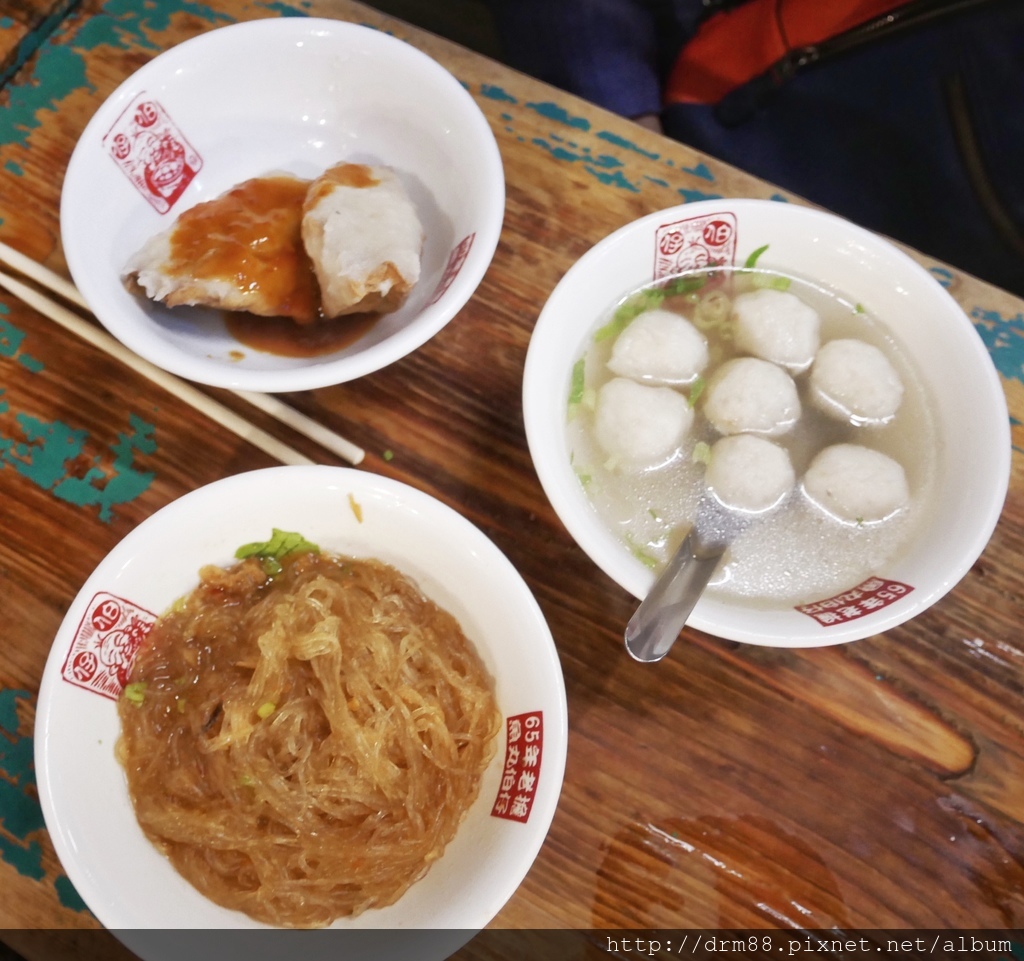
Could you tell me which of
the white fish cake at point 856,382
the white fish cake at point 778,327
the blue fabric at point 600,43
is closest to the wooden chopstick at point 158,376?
the white fish cake at point 778,327

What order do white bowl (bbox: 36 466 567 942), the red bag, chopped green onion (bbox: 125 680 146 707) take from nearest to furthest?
white bowl (bbox: 36 466 567 942)
chopped green onion (bbox: 125 680 146 707)
the red bag

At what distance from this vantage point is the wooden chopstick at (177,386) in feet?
4.53

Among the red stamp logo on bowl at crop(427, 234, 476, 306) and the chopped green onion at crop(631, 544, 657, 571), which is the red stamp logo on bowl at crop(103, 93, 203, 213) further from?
the chopped green onion at crop(631, 544, 657, 571)

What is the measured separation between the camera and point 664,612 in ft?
3.88

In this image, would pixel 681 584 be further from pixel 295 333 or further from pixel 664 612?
pixel 295 333

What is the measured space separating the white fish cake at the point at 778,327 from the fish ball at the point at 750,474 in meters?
0.17

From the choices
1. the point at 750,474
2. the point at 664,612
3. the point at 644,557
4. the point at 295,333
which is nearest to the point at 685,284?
the point at 750,474

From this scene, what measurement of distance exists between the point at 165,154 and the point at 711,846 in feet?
5.13

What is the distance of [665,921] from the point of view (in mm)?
1271

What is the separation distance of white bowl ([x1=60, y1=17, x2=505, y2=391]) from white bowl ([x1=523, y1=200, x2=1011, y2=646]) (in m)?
0.21

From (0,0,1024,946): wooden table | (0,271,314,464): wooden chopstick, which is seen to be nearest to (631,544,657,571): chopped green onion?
(0,0,1024,946): wooden table

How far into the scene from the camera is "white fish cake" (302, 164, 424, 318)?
1354 mm

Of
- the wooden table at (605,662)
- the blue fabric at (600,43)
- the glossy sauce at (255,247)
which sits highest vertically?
the glossy sauce at (255,247)

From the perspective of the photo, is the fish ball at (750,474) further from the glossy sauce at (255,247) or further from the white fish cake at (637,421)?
the glossy sauce at (255,247)
